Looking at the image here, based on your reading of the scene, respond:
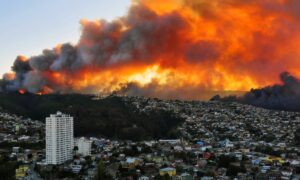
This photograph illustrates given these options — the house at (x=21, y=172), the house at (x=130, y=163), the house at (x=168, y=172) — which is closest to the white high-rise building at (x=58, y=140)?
the house at (x=21, y=172)

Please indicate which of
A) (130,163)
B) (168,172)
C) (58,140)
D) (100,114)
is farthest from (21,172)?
(100,114)

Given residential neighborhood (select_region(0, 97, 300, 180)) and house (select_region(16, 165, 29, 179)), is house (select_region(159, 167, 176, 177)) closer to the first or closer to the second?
residential neighborhood (select_region(0, 97, 300, 180))

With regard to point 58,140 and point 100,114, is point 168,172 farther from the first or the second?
point 100,114

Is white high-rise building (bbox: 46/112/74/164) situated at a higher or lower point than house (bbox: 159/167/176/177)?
higher

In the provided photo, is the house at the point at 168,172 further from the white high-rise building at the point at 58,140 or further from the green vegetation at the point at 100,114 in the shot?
the green vegetation at the point at 100,114

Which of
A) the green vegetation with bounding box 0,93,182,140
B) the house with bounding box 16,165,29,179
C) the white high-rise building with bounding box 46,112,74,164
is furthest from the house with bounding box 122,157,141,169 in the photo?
the green vegetation with bounding box 0,93,182,140
